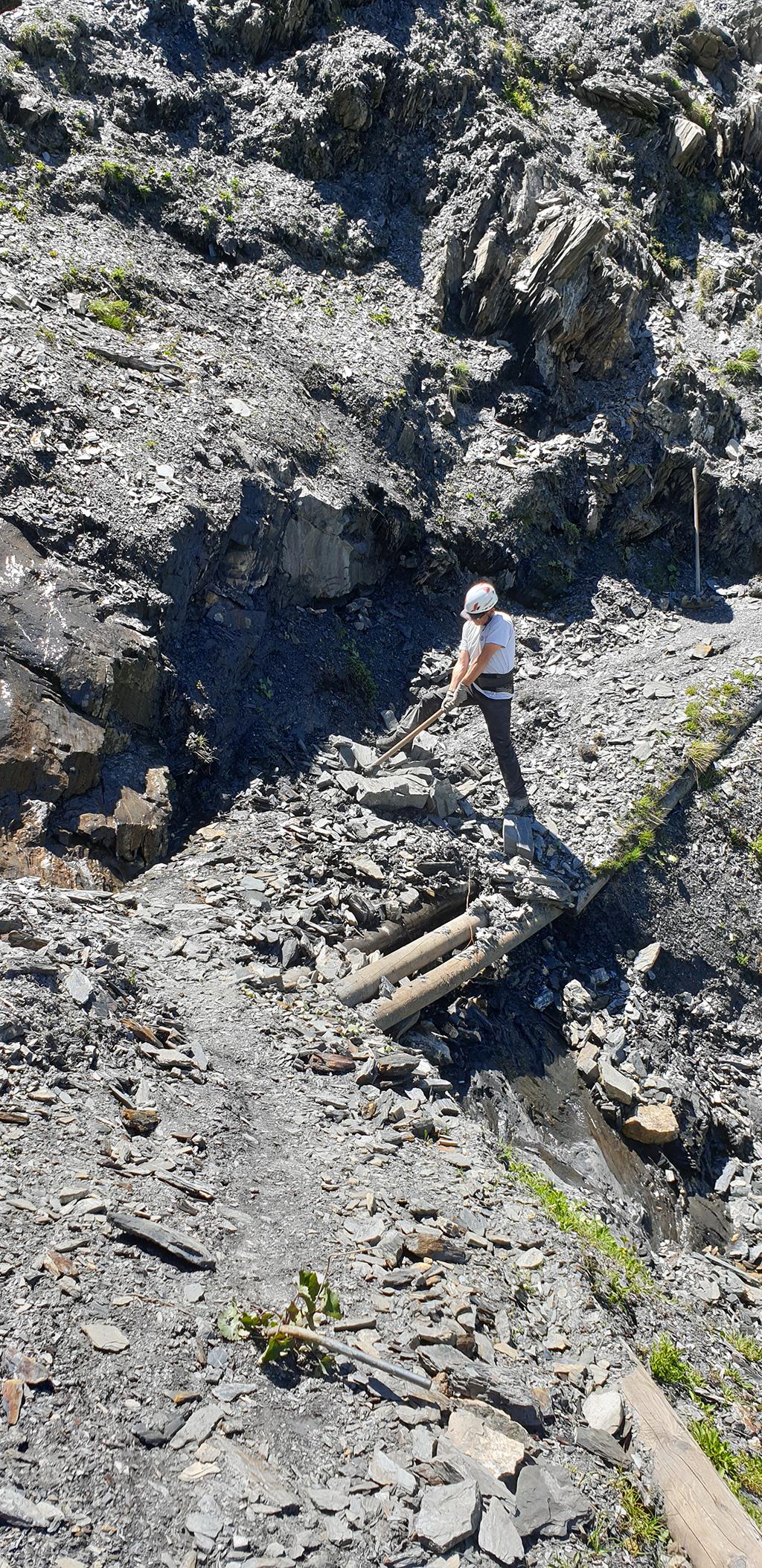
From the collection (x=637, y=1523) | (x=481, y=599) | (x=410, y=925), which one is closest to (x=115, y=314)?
(x=481, y=599)

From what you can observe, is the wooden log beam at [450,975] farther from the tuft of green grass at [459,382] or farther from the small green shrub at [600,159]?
the small green shrub at [600,159]

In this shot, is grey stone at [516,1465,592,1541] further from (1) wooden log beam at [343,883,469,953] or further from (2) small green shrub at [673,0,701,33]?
(2) small green shrub at [673,0,701,33]

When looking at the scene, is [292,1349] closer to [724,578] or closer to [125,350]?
[125,350]

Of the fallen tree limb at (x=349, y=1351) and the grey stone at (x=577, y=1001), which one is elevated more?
the fallen tree limb at (x=349, y=1351)

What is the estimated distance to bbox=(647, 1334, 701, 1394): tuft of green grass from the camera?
5.45 meters

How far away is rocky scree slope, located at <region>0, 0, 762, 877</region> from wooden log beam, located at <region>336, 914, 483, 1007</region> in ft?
6.96

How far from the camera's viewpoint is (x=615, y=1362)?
16.7 ft

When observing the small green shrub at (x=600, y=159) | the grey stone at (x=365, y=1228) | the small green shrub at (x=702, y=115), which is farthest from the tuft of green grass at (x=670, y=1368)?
the small green shrub at (x=702, y=115)

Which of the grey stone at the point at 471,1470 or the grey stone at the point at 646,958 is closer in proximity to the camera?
the grey stone at the point at 471,1470

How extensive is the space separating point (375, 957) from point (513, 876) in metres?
1.95

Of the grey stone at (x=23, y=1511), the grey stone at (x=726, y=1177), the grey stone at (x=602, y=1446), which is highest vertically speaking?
the grey stone at (x=23, y=1511)

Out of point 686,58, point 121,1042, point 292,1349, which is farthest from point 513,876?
point 686,58

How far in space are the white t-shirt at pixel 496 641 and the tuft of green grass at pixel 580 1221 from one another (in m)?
4.57

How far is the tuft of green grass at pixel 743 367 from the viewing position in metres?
15.1
